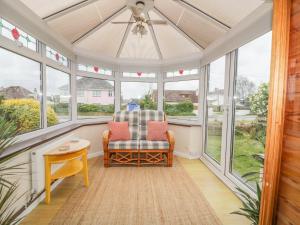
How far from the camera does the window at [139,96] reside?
4410mm

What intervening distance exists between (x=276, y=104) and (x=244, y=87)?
1776 millimetres

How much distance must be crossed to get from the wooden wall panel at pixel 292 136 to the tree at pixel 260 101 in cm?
140

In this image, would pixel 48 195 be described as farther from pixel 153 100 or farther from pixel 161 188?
pixel 153 100

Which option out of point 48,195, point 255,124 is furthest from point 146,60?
point 48,195

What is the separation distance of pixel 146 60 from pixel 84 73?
152cm

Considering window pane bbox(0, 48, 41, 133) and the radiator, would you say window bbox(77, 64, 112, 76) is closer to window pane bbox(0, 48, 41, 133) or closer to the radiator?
window pane bbox(0, 48, 41, 133)

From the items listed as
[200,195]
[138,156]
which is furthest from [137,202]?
[138,156]

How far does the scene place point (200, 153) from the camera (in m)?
3.80

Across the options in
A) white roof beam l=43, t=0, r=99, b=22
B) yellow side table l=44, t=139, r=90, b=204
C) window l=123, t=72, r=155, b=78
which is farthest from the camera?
window l=123, t=72, r=155, b=78

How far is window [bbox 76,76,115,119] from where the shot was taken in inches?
151

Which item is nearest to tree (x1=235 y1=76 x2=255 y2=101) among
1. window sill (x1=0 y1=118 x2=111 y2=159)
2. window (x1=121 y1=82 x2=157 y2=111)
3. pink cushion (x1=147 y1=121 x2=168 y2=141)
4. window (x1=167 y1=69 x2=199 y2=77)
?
window (x1=167 y1=69 x2=199 y2=77)

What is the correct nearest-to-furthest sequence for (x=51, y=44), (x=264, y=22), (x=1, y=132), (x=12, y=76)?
(x=1, y=132), (x=264, y=22), (x=12, y=76), (x=51, y=44)

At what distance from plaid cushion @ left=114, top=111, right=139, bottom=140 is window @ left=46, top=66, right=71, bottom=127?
40.6 inches

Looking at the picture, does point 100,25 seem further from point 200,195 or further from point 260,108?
point 200,195
